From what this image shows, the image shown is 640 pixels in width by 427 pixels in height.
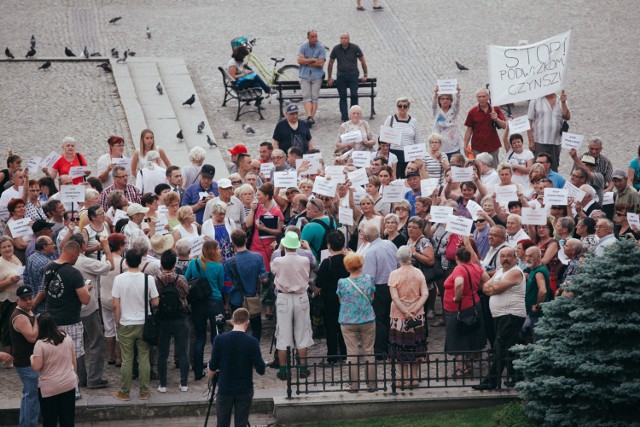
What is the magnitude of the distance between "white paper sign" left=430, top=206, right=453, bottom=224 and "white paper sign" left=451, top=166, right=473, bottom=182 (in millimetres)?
1417

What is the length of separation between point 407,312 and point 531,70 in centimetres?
729

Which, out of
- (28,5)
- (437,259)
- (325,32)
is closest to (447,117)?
(437,259)

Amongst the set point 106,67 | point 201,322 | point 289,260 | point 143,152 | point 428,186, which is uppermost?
point 106,67

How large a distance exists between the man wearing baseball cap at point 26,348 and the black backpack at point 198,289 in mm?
2126

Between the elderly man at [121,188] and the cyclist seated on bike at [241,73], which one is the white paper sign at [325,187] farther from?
the cyclist seated on bike at [241,73]

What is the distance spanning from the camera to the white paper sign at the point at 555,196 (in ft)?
52.8

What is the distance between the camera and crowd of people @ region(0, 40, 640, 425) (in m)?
14.3

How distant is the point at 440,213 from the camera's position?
15.9 meters

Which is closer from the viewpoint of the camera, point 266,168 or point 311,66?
point 266,168

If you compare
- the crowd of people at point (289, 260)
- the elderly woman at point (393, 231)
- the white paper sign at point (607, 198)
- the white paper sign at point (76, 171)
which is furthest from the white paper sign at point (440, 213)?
the white paper sign at point (76, 171)

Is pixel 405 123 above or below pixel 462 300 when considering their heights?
above

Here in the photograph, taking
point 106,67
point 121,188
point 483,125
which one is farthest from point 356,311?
point 106,67

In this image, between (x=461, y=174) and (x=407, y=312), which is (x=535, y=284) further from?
(x=461, y=174)

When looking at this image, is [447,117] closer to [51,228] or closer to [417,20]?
[51,228]
